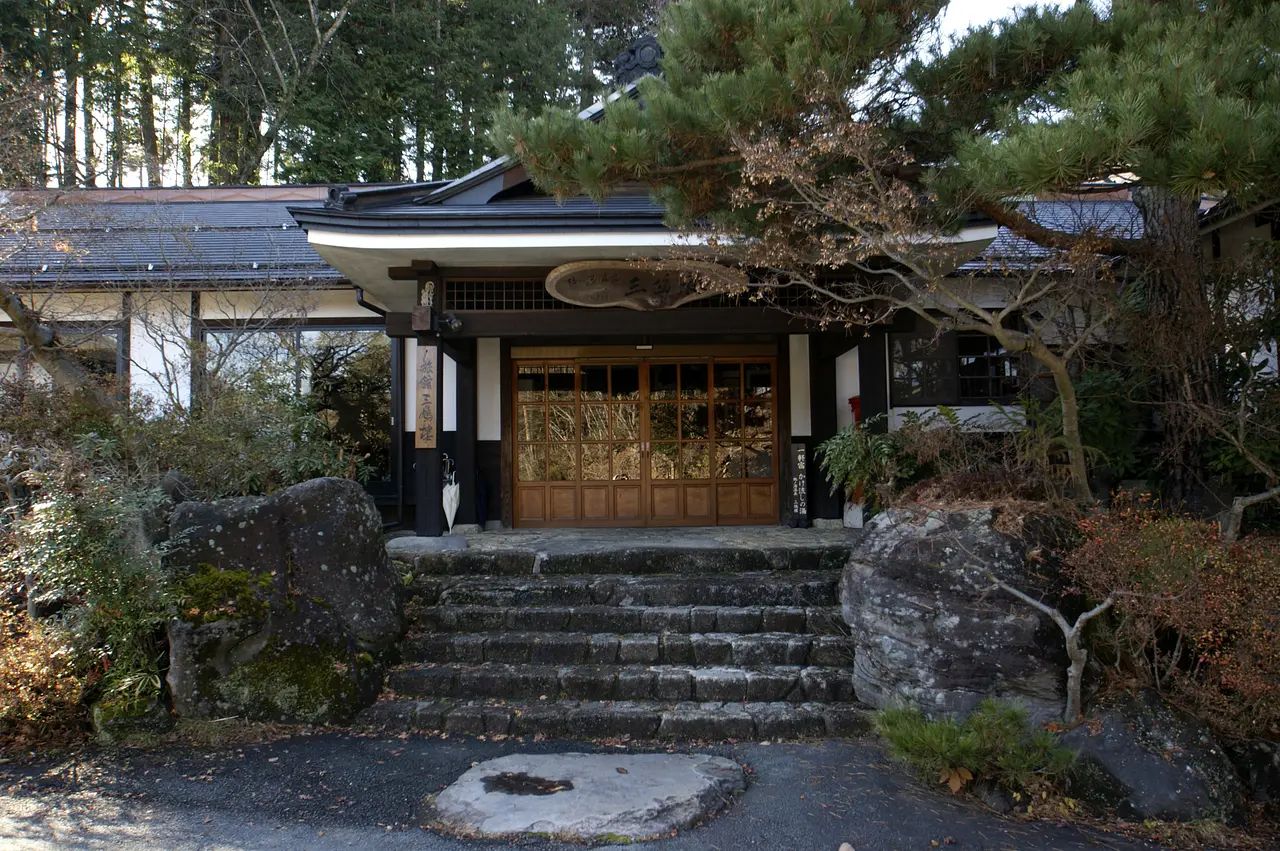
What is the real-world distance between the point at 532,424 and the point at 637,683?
198 inches

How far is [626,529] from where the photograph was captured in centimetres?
901

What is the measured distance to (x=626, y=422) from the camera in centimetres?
962

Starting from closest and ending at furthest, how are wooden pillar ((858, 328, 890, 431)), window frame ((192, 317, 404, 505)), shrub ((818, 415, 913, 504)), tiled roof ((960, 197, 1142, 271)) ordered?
1. tiled roof ((960, 197, 1142, 271))
2. shrub ((818, 415, 913, 504))
3. wooden pillar ((858, 328, 890, 431))
4. window frame ((192, 317, 404, 505))

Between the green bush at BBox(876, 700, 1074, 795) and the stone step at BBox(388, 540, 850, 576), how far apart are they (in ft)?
8.80

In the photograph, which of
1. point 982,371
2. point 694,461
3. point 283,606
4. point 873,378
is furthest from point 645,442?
point 283,606

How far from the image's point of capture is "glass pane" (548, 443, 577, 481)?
959 centimetres

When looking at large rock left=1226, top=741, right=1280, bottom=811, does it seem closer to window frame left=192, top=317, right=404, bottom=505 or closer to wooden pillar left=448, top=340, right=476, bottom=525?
wooden pillar left=448, top=340, right=476, bottom=525

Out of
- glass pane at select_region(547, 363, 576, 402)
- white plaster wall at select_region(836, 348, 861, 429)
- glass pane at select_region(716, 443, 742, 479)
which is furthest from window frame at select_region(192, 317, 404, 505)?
white plaster wall at select_region(836, 348, 861, 429)

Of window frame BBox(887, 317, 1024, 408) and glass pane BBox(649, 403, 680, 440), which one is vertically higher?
window frame BBox(887, 317, 1024, 408)

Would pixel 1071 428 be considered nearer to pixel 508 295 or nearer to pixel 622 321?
pixel 622 321

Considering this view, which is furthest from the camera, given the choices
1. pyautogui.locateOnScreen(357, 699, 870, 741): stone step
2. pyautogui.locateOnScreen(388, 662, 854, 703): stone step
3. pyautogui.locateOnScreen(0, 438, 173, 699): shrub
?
pyautogui.locateOnScreen(388, 662, 854, 703): stone step

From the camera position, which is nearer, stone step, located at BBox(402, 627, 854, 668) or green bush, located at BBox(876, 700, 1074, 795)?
green bush, located at BBox(876, 700, 1074, 795)

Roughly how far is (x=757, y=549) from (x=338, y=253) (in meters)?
4.86

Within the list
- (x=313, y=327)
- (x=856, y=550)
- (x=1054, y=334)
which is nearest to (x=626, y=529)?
(x=856, y=550)
